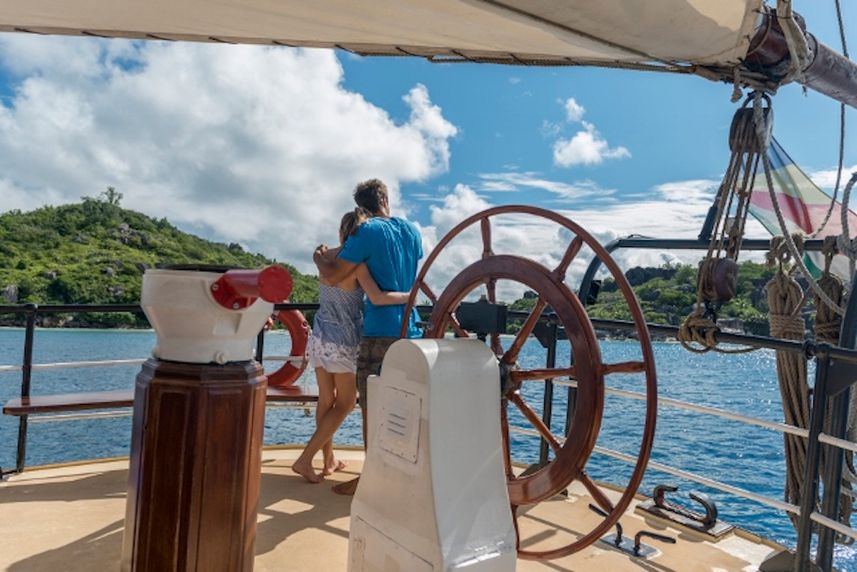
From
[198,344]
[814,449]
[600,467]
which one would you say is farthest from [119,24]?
[600,467]

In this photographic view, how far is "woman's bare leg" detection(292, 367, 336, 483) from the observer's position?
2.79 m

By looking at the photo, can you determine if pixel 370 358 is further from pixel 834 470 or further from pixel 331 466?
pixel 834 470

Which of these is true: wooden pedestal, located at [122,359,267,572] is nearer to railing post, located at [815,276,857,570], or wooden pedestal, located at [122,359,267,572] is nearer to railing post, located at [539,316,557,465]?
railing post, located at [539,316,557,465]

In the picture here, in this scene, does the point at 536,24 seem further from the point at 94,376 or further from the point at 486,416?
the point at 94,376

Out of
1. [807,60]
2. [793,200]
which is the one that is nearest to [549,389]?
[807,60]

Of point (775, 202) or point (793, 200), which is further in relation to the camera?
point (793, 200)

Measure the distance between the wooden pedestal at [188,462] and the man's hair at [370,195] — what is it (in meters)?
1.56

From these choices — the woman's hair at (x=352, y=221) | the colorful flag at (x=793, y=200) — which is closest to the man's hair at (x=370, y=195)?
the woman's hair at (x=352, y=221)

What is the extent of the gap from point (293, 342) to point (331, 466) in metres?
1.16

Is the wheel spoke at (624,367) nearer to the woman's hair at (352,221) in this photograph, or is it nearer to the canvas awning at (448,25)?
the canvas awning at (448,25)

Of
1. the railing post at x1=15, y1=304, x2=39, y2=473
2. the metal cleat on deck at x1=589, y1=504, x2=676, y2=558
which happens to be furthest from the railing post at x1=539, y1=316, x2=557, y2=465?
the railing post at x1=15, y1=304, x2=39, y2=473

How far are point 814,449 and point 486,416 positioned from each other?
42.7 inches

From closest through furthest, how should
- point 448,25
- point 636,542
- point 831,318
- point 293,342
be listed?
1. point 448,25
2. point 636,542
3. point 831,318
4. point 293,342

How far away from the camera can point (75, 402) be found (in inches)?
112
